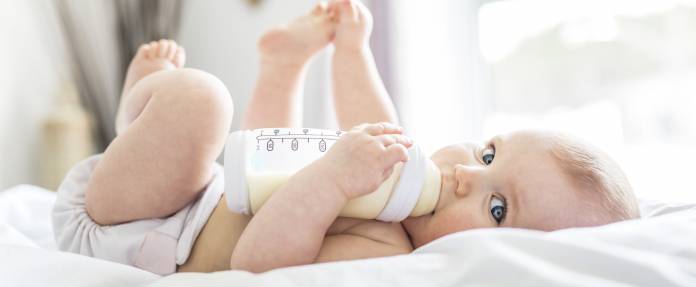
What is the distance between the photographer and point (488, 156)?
901 mm

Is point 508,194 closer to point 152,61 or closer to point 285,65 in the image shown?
point 285,65

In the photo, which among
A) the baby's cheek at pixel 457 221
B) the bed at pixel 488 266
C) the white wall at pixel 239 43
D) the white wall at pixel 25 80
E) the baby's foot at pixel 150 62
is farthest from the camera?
the white wall at pixel 239 43

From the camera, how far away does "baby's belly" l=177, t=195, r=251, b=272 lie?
0.87 m

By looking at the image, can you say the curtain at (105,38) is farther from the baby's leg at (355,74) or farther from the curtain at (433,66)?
the baby's leg at (355,74)

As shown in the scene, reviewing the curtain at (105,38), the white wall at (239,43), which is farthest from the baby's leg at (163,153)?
the curtain at (105,38)

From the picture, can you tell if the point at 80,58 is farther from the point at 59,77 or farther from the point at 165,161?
the point at 165,161

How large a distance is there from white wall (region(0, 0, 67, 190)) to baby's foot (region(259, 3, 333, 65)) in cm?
127

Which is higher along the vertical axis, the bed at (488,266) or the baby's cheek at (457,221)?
the bed at (488,266)

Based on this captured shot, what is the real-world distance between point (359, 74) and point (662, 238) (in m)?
0.77

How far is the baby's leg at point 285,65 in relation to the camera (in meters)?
1.25

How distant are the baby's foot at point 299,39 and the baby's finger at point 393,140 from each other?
1.73 ft

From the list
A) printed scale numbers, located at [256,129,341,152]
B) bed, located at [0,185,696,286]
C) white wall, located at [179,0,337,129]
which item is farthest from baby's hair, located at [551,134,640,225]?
white wall, located at [179,0,337,129]

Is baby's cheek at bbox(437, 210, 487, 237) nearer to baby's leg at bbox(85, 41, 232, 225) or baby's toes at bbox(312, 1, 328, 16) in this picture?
baby's leg at bbox(85, 41, 232, 225)

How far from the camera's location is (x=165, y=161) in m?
0.87
